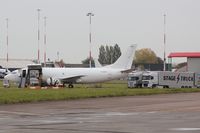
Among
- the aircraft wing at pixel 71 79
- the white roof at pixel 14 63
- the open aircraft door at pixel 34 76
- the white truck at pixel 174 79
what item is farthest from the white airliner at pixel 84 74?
the white roof at pixel 14 63

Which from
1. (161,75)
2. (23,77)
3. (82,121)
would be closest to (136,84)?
(161,75)

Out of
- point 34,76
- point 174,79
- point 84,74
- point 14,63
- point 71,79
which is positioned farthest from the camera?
point 14,63

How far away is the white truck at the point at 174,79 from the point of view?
60812 millimetres

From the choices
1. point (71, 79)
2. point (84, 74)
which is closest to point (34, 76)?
point (71, 79)

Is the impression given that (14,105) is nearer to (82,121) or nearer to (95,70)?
(82,121)

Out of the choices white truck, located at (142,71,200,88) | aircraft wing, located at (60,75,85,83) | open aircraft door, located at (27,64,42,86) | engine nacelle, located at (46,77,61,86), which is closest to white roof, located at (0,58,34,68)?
aircraft wing, located at (60,75,85,83)

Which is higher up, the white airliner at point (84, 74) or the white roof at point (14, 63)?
the white roof at point (14, 63)

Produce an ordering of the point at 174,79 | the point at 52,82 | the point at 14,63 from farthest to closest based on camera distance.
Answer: the point at 14,63
the point at 52,82
the point at 174,79

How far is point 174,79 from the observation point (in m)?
62.0

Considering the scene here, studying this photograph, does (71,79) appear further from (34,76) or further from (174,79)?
(174,79)

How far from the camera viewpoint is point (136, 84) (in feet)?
214

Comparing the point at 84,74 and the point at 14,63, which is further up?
the point at 14,63

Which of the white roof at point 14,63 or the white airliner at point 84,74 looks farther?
the white roof at point 14,63

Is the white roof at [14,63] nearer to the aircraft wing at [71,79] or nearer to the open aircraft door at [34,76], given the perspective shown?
the aircraft wing at [71,79]
